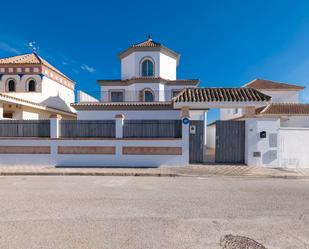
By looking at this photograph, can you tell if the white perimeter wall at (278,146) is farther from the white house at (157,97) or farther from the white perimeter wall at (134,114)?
the white perimeter wall at (134,114)

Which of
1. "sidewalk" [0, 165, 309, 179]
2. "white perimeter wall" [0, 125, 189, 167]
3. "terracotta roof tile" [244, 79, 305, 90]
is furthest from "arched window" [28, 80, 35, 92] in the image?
"terracotta roof tile" [244, 79, 305, 90]

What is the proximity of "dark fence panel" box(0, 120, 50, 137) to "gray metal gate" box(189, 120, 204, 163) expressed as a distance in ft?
25.0

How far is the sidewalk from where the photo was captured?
8.00 m

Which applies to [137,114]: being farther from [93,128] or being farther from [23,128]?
[23,128]

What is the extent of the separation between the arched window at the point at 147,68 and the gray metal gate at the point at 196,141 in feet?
35.5

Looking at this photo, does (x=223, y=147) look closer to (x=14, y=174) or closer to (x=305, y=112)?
(x=14, y=174)

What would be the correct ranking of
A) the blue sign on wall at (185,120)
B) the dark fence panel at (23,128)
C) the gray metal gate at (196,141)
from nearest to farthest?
the blue sign on wall at (185,120)
the gray metal gate at (196,141)
the dark fence panel at (23,128)

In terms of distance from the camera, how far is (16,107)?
14992 millimetres

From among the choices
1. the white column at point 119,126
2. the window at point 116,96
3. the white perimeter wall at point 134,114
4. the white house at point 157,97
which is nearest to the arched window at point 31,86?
the white house at point 157,97

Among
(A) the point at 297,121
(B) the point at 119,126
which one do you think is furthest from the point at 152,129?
(A) the point at 297,121

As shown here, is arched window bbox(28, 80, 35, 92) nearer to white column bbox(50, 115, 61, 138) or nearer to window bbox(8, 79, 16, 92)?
window bbox(8, 79, 16, 92)

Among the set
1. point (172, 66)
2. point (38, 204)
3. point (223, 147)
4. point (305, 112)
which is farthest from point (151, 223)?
point (305, 112)

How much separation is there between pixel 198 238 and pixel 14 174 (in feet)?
28.0

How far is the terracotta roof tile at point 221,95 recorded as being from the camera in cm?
973
